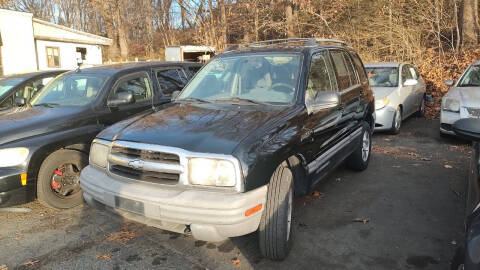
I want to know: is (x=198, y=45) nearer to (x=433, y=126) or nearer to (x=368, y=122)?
(x=433, y=126)

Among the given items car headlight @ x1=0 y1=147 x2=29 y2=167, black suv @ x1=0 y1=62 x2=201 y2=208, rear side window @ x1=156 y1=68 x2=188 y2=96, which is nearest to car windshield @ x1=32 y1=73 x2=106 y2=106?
black suv @ x1=0 y1=62 x2=201 y2=208

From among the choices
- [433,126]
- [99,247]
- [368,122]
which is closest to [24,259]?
[99,247]

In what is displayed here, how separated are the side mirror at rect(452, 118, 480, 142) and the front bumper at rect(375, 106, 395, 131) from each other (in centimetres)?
496

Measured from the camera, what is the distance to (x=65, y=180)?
459 cm

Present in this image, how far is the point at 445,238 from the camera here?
11.6 feet

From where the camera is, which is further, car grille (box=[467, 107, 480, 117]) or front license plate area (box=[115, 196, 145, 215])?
car grille (box=[467, 107, 480, 117])

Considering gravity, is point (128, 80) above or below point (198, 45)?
below


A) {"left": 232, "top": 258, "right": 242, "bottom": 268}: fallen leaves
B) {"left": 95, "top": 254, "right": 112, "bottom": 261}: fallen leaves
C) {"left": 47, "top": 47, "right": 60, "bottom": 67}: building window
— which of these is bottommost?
{"left": 232, "top": 258, "right": 242, "bottom": 268}: fallen leaves

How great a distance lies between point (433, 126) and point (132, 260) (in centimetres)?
825

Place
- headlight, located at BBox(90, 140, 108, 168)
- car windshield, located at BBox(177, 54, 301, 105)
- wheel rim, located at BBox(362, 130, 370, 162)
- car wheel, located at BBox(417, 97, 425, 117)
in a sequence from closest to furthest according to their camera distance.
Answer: headlight, located at BBox(90, 140, 108, 168), car windshield, located at BBox(177, 54, 301, 105), wheel rim, located at BBox(362, 130, 370, 162), car wheel, located at BBox(417, 97, 425, 117)

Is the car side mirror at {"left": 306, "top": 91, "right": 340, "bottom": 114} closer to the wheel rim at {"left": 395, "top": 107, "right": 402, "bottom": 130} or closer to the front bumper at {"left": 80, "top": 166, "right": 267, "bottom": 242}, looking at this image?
the front bumper at {"left": 80, "top": 166, "right": 267, "bottom": 242}

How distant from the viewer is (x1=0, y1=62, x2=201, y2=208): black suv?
13.3 ft

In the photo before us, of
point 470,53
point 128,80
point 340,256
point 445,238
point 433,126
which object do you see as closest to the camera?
point 340,256

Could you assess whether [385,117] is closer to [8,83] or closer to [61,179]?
[61,179]
